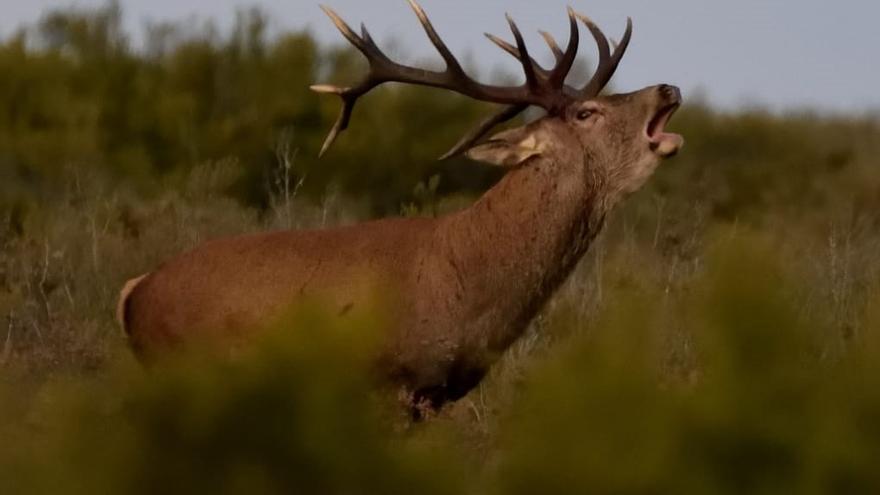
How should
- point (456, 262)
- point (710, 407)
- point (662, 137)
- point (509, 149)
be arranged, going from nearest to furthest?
point (710, 407) → point (456, 262) → point (509, 149) → point (662, 137)

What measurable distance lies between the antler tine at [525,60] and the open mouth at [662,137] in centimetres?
49

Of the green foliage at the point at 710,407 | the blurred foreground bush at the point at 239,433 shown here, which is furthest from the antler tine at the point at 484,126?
the blurred foreground bush at the point at 239,433

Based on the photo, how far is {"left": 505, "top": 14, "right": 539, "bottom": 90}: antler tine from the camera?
7.61 meters

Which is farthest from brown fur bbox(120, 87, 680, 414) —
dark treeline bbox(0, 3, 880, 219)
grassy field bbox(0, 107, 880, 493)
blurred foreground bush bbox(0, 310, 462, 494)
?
dark treeline bbox(0, 3, 880, 219)

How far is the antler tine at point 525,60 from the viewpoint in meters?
7.61

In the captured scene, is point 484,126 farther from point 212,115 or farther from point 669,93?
point 212,115

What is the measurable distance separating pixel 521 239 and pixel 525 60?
0.76m

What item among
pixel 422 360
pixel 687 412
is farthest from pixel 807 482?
pixel 422 360

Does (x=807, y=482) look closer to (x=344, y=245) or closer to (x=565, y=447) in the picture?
(x=565, y=447)

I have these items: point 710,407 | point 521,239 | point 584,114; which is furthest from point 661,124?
point 710,407

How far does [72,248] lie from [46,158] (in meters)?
6.81

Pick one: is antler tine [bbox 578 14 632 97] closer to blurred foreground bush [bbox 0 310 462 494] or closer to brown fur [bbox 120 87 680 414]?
brown fur [bbox 120 87 680 414]

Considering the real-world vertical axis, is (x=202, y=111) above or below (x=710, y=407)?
below

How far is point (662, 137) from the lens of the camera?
25.0ft
